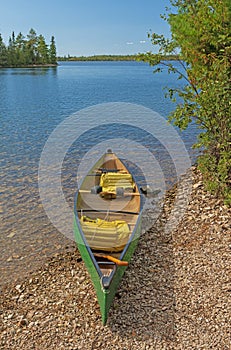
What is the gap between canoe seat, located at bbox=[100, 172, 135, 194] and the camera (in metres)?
10.6

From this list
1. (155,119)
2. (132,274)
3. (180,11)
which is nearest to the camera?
(132,274)

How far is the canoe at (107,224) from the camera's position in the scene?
6476mm

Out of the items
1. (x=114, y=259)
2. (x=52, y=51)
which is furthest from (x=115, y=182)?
(x=52, y=51)

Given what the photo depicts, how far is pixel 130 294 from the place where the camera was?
275 inches

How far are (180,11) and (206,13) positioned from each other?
174 centimetres

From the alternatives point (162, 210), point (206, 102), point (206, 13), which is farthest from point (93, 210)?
point (206, 13)

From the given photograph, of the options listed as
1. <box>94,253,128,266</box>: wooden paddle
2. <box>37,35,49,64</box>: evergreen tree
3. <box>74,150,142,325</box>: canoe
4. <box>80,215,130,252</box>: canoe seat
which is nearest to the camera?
<box>74,150,142,325</box>: canoe

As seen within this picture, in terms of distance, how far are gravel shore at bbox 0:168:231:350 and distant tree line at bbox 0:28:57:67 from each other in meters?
118

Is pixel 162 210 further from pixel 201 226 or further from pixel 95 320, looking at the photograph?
pixel 95 320

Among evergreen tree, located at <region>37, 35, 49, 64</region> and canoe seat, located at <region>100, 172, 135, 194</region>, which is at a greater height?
→ evergreen tree, located at <region>37, 35, 49, 64</region>

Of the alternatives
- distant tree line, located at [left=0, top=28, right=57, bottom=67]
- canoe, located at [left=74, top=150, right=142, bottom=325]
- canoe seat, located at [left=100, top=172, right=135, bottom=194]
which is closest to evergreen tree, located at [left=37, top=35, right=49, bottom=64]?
distant tree line, located at [left=0, top=28, right=57, bottom=67]

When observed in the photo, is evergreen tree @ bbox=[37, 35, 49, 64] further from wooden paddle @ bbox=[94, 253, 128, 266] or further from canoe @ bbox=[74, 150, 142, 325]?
wooden paddle @ bbox=[94, 253, 128, 266]

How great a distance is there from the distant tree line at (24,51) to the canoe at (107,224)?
115 m

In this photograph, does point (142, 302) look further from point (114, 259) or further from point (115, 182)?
point (115, 182)
